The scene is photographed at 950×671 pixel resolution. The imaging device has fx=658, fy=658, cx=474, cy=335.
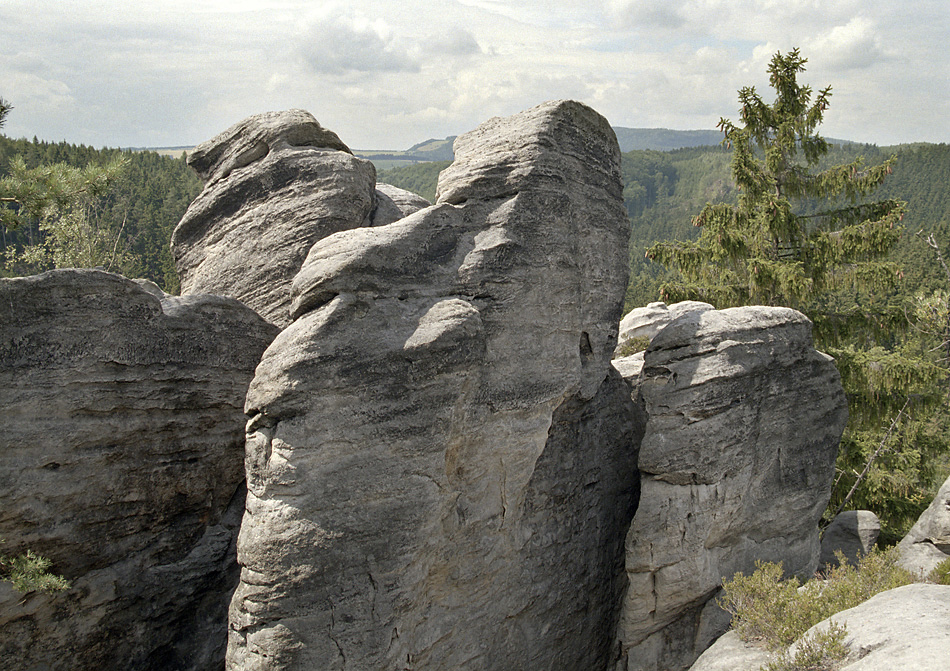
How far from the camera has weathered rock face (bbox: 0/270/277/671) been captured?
35.1 feet

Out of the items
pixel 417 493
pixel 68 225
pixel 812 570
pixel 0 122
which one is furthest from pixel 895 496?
pixel 68 225

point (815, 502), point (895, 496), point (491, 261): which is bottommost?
point (895, 496)

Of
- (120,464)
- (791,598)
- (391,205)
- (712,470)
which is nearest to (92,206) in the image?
(391,205)

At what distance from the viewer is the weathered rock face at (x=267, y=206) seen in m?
13.7

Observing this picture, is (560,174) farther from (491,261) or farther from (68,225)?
(68,225)

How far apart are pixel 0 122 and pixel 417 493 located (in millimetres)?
9293

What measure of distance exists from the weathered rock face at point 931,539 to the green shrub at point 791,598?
5.45 meters

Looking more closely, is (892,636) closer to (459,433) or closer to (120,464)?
(459,433)

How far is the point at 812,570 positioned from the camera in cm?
1416

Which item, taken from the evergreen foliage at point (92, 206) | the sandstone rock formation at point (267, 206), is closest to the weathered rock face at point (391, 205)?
the sandstone rock formation at point (267, 206)

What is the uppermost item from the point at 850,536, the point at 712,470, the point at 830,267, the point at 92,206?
the point at 92,206

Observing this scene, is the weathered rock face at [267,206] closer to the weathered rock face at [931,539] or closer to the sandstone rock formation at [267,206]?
the sandstone rock formation at [267,206]

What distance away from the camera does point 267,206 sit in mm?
14117

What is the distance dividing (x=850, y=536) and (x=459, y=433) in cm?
1293
